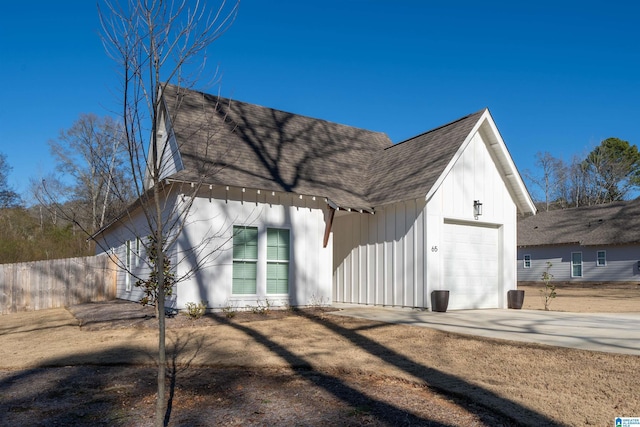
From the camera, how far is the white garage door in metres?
13.7

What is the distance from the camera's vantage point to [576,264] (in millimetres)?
33250

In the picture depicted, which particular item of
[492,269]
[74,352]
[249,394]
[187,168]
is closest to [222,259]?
[187,168]

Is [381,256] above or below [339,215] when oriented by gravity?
below

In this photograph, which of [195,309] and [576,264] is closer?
[195,309]

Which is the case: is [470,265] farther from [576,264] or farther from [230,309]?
[576,264]

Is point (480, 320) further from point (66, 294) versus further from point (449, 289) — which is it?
point (66, 294)

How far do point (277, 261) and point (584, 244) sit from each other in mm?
25959

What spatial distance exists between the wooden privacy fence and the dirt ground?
8126mm

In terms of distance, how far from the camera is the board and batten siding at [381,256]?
13.1 meters

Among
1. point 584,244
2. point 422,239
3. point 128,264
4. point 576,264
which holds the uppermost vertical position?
point 584,244

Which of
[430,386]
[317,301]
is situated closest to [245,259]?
[317,301]

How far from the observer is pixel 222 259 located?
12305mm

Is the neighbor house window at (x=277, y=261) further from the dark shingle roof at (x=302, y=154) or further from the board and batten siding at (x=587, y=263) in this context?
the board and batten siding at (x=587, y=263)

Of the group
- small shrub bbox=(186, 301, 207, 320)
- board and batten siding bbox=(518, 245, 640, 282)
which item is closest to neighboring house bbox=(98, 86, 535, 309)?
small shrub bbox=(186, 301, 207, 320)
